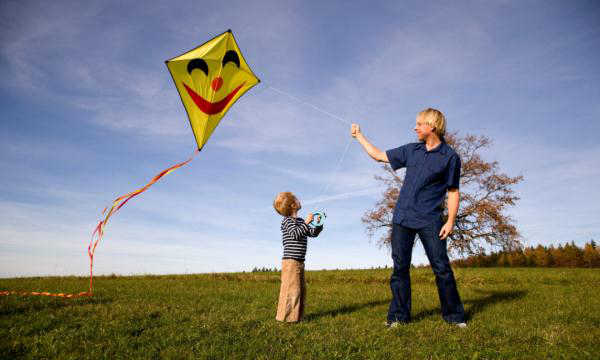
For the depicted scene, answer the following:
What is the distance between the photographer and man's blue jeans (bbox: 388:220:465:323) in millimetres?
5641

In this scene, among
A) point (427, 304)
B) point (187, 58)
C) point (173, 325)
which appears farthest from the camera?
point (427, 304)

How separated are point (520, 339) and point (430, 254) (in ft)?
4.85

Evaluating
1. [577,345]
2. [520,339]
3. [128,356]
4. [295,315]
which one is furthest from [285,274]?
[577,345]

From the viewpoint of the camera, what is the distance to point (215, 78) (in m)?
7.46

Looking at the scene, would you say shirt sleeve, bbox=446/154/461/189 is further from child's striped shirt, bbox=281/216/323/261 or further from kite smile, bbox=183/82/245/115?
kite smile, bbox=183/82/245/115

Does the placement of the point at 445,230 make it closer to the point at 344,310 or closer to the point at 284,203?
the point at 284,203

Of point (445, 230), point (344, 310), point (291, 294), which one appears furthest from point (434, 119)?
point (344, 310)

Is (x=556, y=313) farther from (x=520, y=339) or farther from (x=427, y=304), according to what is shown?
(x=520, y=339)

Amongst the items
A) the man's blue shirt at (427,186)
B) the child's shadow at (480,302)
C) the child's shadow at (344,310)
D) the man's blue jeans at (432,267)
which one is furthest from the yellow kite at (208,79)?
the child's shadow at (480,302)

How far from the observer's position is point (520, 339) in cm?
512

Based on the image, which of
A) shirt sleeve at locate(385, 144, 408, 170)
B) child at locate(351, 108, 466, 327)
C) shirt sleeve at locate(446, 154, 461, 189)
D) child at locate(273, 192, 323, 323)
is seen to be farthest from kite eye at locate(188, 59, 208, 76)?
shirt sleeve at locate(446, 154, 461, 189)

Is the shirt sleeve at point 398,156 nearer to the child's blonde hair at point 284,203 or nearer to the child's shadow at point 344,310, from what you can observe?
the child's blonde hair at point 284,203

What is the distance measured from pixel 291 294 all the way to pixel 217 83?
403 centimetres

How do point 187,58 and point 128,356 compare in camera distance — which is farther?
point 187,58
